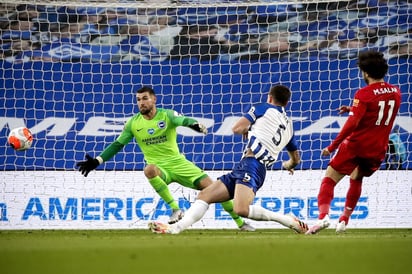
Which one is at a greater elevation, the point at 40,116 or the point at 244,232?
the point at 40,116

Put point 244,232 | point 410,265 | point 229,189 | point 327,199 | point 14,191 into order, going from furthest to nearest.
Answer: point 14,191 < point 244,232 < point 327,199 < point 229,189 < point 410,265

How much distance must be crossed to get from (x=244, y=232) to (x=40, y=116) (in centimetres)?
372

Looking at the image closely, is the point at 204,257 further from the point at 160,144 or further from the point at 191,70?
the point at 191,70

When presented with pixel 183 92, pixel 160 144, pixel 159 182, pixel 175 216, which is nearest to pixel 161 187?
pixel 159 182

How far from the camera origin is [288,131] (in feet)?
27.0

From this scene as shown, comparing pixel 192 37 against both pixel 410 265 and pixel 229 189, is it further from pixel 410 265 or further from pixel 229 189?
pixel 410 265

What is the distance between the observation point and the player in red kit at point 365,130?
8203 millimetres

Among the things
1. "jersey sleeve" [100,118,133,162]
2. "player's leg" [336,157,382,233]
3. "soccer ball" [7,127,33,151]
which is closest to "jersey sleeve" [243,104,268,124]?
"player's leg" [336,157,382,233]

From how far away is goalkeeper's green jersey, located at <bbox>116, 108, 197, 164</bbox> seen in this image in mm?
10430

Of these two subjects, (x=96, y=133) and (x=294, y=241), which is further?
(x=96, y=133)

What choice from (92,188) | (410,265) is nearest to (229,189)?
(410,265)

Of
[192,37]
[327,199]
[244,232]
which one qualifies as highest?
[192,37]

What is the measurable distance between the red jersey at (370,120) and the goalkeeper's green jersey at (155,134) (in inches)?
107

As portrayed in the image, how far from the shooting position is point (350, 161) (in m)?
8.59
